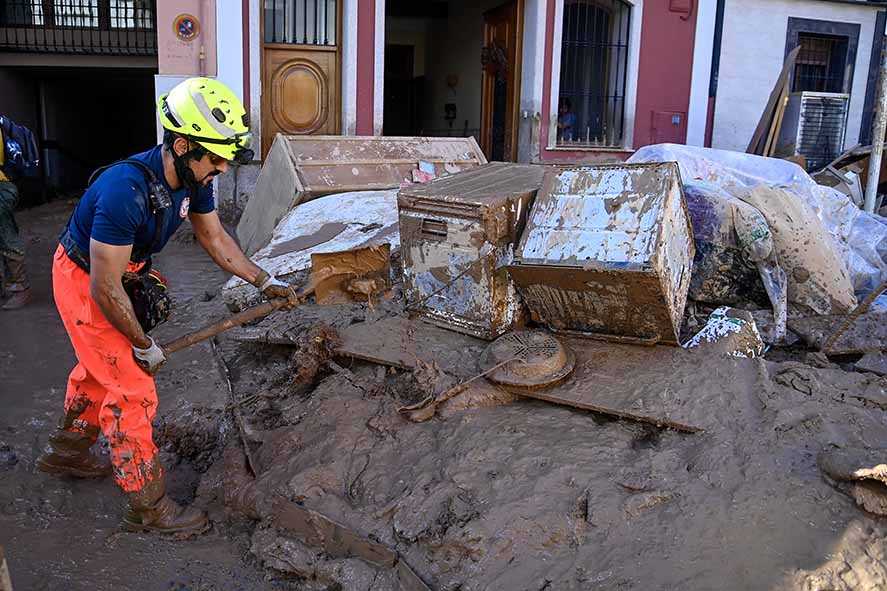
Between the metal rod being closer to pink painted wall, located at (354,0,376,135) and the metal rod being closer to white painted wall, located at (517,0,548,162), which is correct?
white painted wall, located at (517,0,548,162)

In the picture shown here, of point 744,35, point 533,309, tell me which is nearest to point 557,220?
point 533,309

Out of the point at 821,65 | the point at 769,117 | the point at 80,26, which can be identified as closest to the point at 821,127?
the point at 769,117

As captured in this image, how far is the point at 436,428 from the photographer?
3.09 m

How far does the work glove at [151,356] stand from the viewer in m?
2.77

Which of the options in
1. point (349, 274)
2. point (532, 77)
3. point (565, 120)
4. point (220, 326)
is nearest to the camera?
Result: point (220, 326)

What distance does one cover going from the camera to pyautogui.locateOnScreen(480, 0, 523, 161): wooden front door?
32.9 feet

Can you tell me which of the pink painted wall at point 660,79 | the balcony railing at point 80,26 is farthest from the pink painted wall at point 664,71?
the balcony railing at point 80,26

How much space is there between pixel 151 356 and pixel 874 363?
3.26 m

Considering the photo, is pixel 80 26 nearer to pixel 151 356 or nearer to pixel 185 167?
pixel 185 167

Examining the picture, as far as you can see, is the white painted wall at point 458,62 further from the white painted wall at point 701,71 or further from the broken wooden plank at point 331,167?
the broken wooden plank at point 331,167

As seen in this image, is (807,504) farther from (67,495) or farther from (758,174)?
(758,174)

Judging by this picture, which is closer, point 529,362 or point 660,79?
point 529,362

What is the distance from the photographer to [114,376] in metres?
2.87

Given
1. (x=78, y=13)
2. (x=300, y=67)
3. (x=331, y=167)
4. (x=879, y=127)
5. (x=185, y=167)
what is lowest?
(x=331, y=167)
